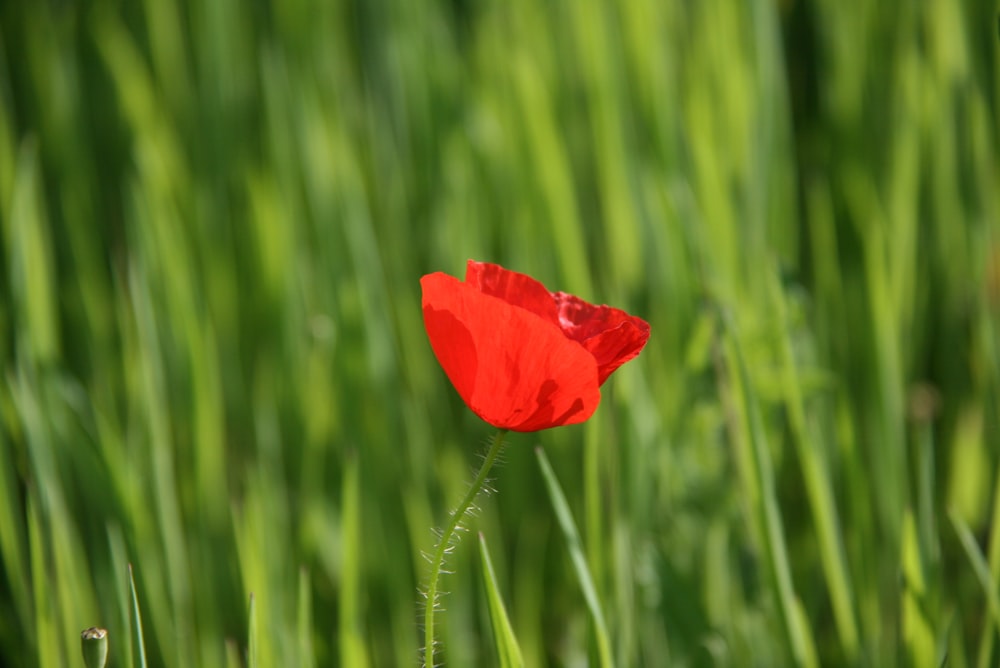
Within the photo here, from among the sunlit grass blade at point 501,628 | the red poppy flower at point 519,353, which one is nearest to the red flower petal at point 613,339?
the red poppy flower at point 519,353

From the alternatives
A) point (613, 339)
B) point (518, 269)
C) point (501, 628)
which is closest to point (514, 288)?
point (613, 339)

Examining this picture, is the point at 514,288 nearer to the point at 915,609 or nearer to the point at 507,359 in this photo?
the point at 507,359

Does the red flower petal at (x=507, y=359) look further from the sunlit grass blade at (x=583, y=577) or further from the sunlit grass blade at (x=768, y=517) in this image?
the sunlit grass blade at (x=768, y=517)

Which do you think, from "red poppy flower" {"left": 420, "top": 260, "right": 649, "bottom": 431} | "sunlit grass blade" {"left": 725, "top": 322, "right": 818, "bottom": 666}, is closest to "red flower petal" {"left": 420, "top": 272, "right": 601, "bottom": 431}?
"red poppy flower" {"left": 420, "top": 260, "right": 649, "bottom": 431}

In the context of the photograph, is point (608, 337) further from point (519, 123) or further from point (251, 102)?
point (251, 102)

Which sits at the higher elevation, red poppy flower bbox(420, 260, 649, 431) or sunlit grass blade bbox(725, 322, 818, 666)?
red poppy flower bbox(420, 260, 649, 431)

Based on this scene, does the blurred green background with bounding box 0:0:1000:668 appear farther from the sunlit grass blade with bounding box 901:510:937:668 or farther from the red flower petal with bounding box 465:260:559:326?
the red flower petal with bounding box 465:260:559:326

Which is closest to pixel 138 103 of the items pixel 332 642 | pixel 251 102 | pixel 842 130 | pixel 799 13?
pixel 251 102
